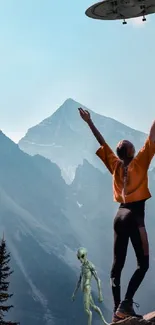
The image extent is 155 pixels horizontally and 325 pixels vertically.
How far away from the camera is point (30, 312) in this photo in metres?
145

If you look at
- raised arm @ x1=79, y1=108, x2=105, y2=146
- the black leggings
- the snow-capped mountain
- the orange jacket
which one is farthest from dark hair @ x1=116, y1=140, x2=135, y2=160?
the snow-capped mountain

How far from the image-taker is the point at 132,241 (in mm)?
6527

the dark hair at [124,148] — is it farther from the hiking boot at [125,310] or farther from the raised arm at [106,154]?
the hiking boot at [125,310]

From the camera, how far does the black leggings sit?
643cm

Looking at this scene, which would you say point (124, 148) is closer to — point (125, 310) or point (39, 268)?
point (125, 310)

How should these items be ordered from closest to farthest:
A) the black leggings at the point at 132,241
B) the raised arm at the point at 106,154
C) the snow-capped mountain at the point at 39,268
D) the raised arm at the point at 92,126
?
1. the black leggings at the point at 132,241
2. the raised arm at the point at 106,154
3. the raised arm at the point at 92,126
4. the snow-capped mountain at the point at 39,268

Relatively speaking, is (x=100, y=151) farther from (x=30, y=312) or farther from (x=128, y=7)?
(x=30, y=312)

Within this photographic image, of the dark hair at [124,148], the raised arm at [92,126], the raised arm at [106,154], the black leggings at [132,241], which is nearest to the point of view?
the black leggings at [132,241]

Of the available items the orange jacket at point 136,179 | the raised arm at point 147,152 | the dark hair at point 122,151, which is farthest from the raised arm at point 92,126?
the raised arm at point 147,152

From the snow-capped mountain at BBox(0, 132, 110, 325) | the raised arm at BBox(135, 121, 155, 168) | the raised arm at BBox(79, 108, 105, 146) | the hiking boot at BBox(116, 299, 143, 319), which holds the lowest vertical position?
the hiking boot at BBox(116, 299, 143, 319)

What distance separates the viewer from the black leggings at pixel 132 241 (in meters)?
6.43

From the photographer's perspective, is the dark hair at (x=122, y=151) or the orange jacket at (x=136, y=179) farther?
the dark hair at (x=122, y=151)

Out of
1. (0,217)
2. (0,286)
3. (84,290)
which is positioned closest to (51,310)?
(0,217)

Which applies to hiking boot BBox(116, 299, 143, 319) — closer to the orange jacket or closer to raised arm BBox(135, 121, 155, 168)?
the orange jacket
